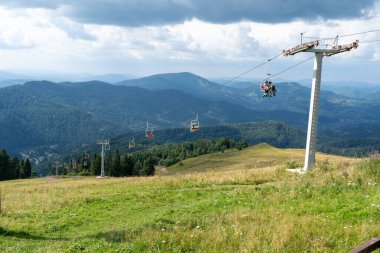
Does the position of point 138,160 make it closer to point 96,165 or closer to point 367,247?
point 96,165

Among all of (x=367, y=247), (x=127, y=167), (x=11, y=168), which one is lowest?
(x=11, y=168)

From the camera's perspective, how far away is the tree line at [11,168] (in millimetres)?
105125

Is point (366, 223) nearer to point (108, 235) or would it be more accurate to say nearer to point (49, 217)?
point (108, 235)

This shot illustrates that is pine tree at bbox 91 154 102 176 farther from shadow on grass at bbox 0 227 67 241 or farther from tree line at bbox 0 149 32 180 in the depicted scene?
shadow on grass at bbox 0 227 67 241

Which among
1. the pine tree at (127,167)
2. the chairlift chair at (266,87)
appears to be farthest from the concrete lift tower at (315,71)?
the pine tree at (127,167)

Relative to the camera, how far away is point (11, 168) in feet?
355

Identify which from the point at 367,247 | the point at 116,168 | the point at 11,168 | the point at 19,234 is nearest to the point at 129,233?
the point at 19,234

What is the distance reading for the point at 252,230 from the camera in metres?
9.71

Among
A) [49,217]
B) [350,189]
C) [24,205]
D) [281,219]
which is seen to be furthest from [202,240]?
[24,205]

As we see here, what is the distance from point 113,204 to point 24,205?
4.78m

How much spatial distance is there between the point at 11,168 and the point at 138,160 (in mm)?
51222

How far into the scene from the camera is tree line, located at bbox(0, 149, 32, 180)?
4139 inches

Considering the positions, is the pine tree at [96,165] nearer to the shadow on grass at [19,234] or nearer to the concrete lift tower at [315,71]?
the concrete lift tower at [315,71]

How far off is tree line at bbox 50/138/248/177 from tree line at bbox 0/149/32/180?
35.3 feet
